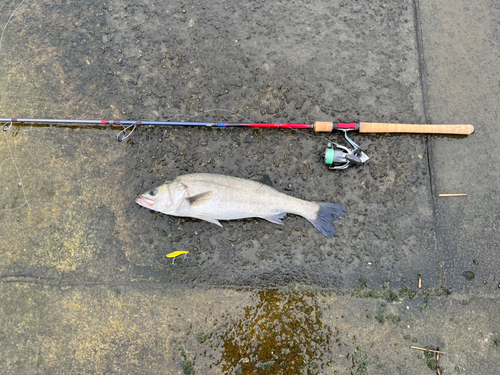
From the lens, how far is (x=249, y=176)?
9.86 feet

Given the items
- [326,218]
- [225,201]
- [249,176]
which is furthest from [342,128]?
[225,201]

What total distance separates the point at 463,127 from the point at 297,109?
1.75 m

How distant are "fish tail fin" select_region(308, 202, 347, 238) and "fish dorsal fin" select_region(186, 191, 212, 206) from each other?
109 centimetres

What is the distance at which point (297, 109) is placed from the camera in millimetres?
3086

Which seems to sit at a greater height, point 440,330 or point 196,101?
point 196,101

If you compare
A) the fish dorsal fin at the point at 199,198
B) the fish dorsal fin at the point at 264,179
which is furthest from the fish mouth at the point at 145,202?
the fish dorsal fin at the point at 264,179

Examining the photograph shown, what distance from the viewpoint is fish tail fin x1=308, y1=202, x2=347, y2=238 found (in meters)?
2.85

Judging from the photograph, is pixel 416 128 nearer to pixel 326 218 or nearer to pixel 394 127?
pixel 394 127

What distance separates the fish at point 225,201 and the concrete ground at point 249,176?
0.59ft

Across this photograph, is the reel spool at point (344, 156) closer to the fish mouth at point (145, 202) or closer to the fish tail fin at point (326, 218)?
the fish tail fin at point (326, 218)

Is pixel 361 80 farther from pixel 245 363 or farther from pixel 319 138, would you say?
pixel 245 363

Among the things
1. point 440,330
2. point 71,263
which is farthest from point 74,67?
point 440,330

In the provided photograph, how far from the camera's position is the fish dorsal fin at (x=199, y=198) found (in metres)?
2.78

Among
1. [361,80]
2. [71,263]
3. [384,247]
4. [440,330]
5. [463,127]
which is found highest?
[361,80]
